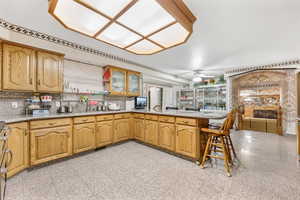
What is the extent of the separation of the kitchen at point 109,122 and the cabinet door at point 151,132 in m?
0.02

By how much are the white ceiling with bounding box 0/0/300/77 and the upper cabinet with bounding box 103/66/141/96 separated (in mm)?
518

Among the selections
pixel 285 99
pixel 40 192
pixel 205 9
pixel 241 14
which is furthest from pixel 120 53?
pixel 285 99

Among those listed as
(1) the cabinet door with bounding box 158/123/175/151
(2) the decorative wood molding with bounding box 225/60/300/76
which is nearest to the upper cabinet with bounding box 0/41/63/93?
(1) the cabinet door with bounding box 158/123/175/151

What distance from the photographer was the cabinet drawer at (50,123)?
215 centimetres

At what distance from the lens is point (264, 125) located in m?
4.98

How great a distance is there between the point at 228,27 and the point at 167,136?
2.36m

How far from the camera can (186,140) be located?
250 centimetres

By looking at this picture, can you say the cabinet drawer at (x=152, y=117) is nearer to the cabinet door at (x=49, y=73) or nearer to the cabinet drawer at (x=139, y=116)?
the cabinet drawer at (x=139, y=116)

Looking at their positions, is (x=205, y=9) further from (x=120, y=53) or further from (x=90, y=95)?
(x=90, y=95)

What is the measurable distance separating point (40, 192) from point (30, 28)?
2683 mm

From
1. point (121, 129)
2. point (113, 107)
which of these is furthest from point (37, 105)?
point (121, 129)

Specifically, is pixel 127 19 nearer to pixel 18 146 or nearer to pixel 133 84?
pixel 18 146

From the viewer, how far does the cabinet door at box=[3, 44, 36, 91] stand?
84.7 inches

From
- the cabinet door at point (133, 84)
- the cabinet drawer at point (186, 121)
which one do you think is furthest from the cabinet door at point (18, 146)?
the cabinet drawer at point (186, 121)
